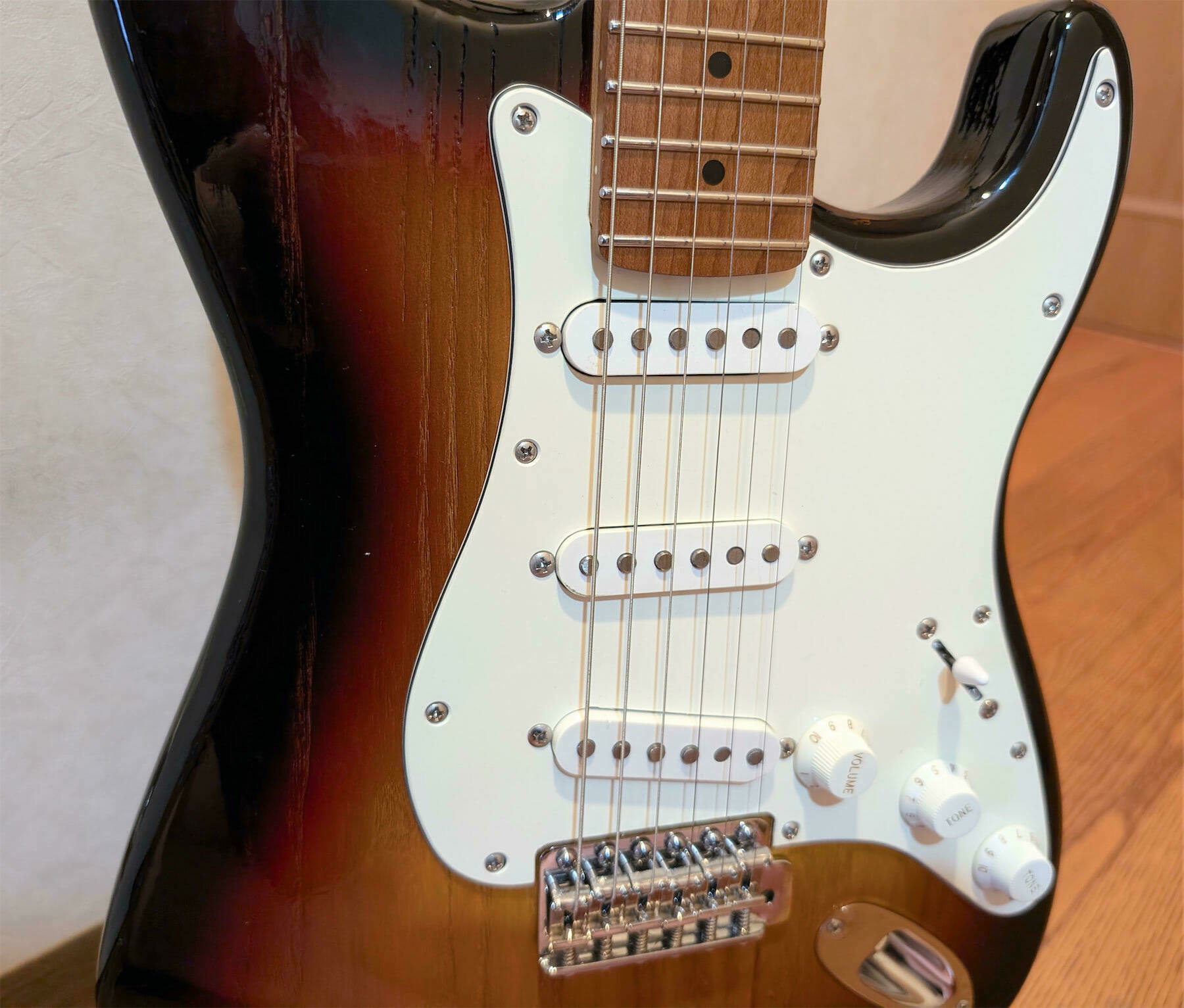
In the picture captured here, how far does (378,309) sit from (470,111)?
0.08 m

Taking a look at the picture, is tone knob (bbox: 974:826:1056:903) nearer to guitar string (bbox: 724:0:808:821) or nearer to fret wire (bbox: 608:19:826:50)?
guitar string (bbox: 724:0:808:821)

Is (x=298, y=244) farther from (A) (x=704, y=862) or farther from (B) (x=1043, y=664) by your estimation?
(B) (x=1043, y=664)

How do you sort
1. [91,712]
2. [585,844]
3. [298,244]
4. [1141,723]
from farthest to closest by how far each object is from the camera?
[1141,723] → [91,712] → [585,844] → [298,244]

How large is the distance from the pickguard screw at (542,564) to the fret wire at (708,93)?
0.60ft

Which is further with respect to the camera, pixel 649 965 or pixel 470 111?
pixel 649 965

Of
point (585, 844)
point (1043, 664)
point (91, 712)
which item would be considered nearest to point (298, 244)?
point (585, 844)

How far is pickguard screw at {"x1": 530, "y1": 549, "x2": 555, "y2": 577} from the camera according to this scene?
38 centimetres

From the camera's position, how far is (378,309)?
34 centimetres

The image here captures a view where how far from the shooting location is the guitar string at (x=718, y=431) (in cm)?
35

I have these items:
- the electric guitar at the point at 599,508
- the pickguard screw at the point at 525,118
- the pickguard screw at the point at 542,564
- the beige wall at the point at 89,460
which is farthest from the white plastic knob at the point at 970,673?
the beige wall at the point at 89,460

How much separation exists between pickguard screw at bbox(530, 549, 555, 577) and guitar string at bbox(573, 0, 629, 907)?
0.06 feet

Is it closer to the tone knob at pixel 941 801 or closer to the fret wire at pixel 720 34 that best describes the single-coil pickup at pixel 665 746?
the tone knob at pixel 941 801

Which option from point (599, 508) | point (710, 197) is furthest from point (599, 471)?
point (710, 197)

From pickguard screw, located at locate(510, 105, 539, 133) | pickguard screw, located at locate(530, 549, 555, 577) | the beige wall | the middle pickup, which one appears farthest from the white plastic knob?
the beige wall
